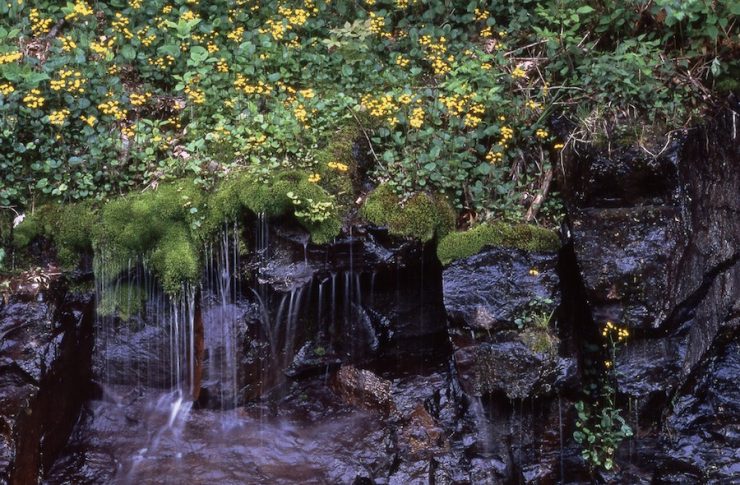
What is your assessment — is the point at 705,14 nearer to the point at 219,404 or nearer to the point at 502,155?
the point at 502,155

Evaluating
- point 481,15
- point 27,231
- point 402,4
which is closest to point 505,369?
point 481,15

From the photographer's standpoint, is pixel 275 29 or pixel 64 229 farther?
pixel 275 29

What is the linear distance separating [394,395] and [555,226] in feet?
6.68

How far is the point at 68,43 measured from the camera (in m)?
6.75

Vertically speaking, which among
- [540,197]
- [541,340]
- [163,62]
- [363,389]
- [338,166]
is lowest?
[363,389]

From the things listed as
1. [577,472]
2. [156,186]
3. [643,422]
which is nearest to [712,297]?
[643,422]

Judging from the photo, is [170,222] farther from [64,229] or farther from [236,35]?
[236,35]

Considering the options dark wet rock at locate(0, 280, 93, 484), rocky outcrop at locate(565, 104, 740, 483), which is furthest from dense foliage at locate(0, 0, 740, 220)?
dark wet rock at locate(0, 280, 93, 484)

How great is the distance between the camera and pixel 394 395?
597 cm

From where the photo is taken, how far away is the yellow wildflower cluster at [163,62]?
6.78 metres

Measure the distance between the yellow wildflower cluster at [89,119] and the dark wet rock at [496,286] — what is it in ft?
11.2

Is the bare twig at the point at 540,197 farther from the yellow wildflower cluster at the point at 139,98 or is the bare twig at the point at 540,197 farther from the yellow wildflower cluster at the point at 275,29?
the yellow wildflower cluster at the point at 139,98

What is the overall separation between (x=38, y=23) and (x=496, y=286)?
17.7 ft

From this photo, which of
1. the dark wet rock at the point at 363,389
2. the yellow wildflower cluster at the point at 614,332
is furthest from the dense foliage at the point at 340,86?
the dark wet rock at the point at 363,389
